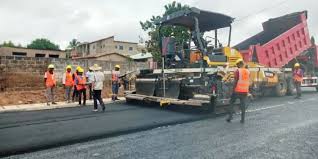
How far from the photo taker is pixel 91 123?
621 cm

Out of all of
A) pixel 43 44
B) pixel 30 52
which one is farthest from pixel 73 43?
pixel 30 52

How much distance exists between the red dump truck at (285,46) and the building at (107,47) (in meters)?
36.3

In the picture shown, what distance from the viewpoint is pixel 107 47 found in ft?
156

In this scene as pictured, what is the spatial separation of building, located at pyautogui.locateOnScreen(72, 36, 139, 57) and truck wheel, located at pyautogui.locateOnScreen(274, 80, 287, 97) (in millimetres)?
37182

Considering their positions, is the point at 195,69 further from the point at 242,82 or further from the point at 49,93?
the point at 49,93

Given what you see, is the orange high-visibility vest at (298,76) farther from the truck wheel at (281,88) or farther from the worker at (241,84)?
the worker at (241,84)

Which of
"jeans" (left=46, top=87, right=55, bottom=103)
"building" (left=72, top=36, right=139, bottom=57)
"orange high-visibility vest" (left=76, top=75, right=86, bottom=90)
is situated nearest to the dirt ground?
"jeans" (left=46, top=87, right=55, bottom=103)

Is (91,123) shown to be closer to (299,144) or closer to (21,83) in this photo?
(299,144)

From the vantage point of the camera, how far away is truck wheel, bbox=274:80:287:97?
410 inches

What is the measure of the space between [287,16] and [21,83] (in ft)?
36.1

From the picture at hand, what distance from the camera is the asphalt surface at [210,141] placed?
3.88m

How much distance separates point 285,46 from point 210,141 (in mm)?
7326

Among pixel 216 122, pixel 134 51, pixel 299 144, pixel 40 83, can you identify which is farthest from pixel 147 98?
pixel 134 51

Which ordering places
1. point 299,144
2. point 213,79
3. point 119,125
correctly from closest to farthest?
1. point 299,144
2. point 119,125
3. point 213,79
